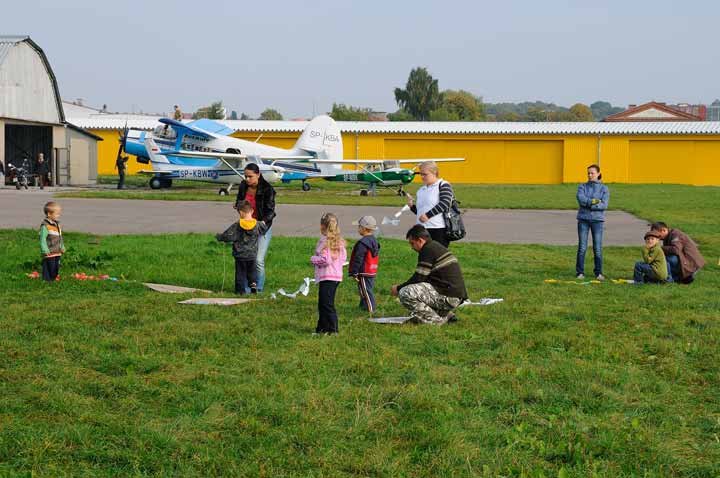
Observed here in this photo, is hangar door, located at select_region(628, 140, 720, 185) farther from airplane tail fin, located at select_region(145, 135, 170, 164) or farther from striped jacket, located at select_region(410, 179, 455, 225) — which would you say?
striped jacket, located at select_region(410, 179, 455, 225)

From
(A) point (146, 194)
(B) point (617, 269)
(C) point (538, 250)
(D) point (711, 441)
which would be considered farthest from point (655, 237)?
(A) point (146, 194)

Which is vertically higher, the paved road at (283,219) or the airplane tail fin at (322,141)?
the airplane tail fin at (322,141)

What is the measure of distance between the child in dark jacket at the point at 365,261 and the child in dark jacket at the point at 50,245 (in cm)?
374

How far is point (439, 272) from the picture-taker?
834cm

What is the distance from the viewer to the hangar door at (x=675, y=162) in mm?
52469

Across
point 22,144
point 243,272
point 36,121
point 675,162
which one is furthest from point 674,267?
point 675,162

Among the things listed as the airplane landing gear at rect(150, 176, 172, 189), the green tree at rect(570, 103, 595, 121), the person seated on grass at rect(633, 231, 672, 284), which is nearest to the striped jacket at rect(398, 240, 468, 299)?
the person seated on grass at rect(633, 231, 672, 284)

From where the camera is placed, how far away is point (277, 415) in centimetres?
525

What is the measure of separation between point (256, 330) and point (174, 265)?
4.80m

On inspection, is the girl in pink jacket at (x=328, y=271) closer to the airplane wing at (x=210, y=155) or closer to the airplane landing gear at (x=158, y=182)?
the airplane wing at (x=210, y=155)

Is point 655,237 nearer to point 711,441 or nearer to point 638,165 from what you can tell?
point 711,441

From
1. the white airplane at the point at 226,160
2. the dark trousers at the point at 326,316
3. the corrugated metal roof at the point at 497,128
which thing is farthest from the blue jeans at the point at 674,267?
the corrugated metal roof at the point at 497,128

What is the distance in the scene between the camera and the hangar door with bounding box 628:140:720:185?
52469mm

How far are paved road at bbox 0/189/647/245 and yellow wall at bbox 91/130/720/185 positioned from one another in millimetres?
27344
